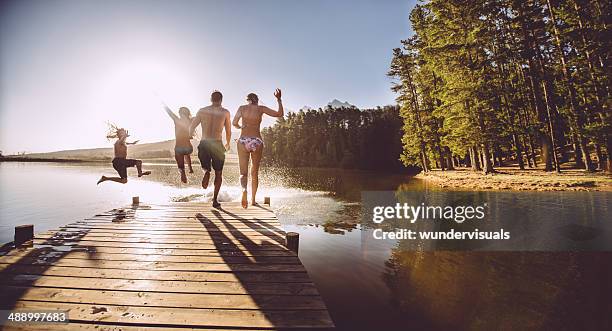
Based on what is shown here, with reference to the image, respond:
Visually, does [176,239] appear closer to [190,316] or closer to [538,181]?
[190,316]

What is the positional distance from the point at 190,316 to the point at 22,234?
4584mm

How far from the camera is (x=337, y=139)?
86.0 metres

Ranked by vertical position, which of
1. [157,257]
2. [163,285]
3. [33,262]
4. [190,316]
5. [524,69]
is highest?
[524,69]

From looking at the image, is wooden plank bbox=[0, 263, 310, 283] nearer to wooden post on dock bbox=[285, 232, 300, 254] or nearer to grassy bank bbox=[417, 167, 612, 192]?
wooden post on dock bbox=[285, 232, 300, 254]

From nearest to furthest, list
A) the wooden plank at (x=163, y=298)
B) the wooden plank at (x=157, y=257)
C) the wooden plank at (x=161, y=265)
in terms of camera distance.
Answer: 1. the wooden plank at (x=163, y=298)
2. the wooden plank at (x=161, y=265)
3. the wooden plank at (x=157, y=257)

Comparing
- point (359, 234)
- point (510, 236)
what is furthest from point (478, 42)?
point (359, 234)

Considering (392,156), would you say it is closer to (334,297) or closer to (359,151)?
(359,151)

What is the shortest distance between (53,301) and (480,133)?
2750 centimetres

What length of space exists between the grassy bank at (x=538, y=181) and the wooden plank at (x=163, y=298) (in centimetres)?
2370

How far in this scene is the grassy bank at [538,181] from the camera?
18.9 metres

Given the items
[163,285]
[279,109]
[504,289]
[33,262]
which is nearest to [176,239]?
[33,262]

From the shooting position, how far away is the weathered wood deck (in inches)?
111

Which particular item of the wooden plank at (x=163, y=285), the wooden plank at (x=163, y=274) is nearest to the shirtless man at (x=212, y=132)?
the wooden plank at (x=163, y=274)

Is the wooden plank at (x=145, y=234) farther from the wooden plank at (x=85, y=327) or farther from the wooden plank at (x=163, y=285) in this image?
the wooden plank at (x=85, y=327)
